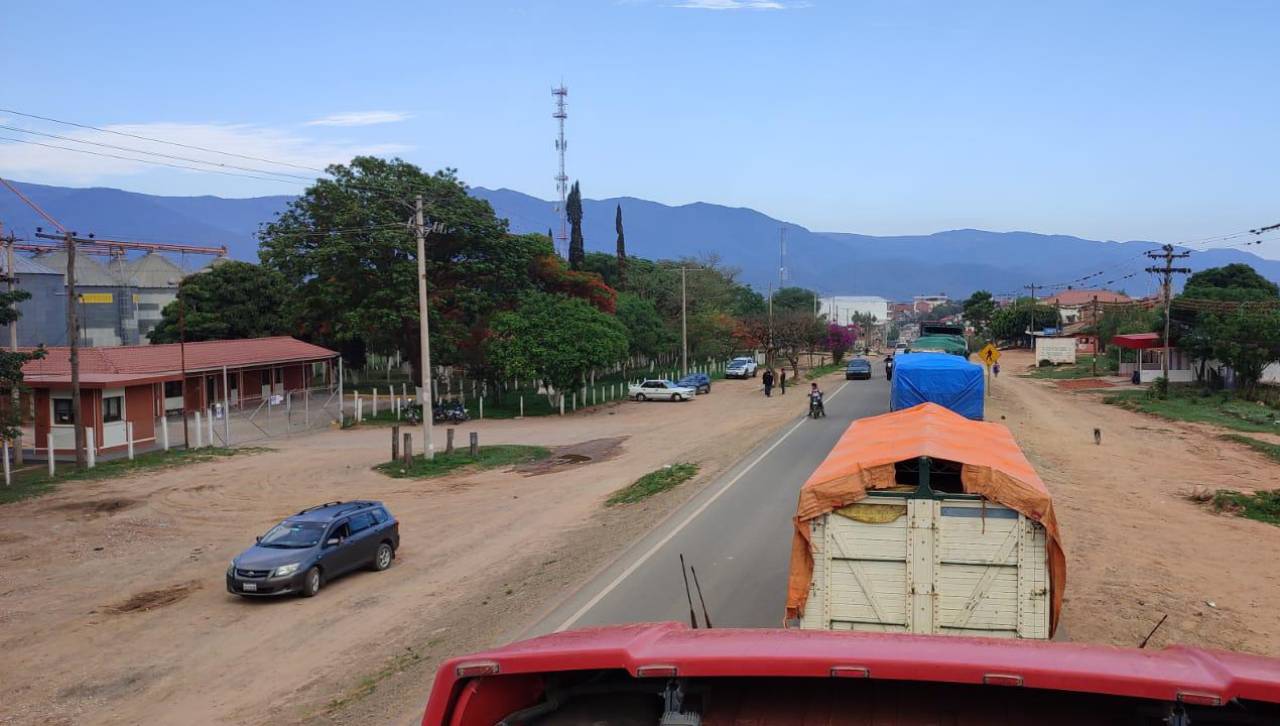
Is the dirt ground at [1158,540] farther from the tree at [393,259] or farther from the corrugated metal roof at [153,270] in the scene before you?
the corrugated metal roof at [153,270]

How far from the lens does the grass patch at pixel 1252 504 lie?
20.0 m

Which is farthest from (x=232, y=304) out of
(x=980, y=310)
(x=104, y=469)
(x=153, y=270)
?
(x=980, y=310)

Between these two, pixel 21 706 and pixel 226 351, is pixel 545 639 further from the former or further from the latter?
pixel 226 351

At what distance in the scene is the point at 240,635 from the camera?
15133 mm

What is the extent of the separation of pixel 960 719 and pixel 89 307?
100849mm

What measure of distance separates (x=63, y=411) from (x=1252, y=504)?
37.3 meters

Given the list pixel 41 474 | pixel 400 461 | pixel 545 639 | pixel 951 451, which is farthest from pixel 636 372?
pixel 545 639

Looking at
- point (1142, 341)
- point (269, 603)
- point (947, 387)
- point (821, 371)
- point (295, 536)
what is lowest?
point (269, 603)

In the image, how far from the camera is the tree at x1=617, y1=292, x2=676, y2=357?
231 feet

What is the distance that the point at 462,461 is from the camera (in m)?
33.4

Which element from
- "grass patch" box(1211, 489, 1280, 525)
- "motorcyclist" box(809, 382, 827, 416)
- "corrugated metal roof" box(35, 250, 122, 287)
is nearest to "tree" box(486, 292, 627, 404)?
"motorcyclist" box(809, 382, 827, 416)

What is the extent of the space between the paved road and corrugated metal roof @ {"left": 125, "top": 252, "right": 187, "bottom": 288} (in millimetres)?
96185

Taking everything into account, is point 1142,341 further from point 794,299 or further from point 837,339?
point 794,299

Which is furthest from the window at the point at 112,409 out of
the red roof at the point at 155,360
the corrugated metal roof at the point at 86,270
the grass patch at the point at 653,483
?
the corrugated metal roof at the point at 86,270
